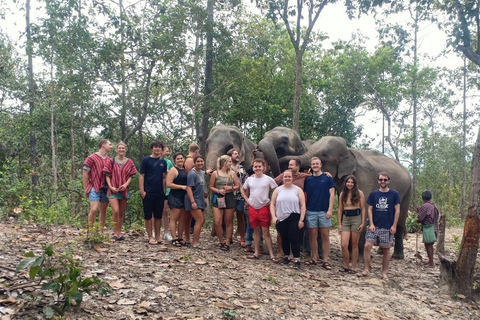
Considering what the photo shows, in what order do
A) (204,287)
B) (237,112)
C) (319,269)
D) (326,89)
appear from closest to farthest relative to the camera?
(204,287), (319,269), (237,112), (326,89)

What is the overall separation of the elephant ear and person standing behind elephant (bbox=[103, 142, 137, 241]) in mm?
4317

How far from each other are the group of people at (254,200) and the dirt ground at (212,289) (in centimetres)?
43

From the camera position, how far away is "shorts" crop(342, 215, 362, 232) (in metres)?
7.53

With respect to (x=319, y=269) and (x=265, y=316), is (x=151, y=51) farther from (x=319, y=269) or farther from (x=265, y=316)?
(x=265, y=316)

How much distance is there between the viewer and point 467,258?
7.25 meters

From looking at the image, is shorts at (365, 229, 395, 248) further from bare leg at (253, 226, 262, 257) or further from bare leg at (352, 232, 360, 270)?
bare leg at (253, 226, 262, 257)

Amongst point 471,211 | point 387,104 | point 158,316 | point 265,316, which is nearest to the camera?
point 158,316

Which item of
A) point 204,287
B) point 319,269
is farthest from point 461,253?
point 204,287

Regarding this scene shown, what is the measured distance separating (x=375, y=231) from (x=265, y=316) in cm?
322

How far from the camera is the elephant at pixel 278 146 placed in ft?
28.4

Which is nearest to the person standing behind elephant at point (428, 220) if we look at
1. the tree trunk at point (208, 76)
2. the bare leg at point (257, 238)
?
the bare leg at point (257, 238)

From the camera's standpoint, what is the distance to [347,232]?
24.9 ft

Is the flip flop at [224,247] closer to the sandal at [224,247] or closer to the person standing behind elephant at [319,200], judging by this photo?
the sandal at [224,247]

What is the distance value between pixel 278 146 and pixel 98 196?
3874 mm
